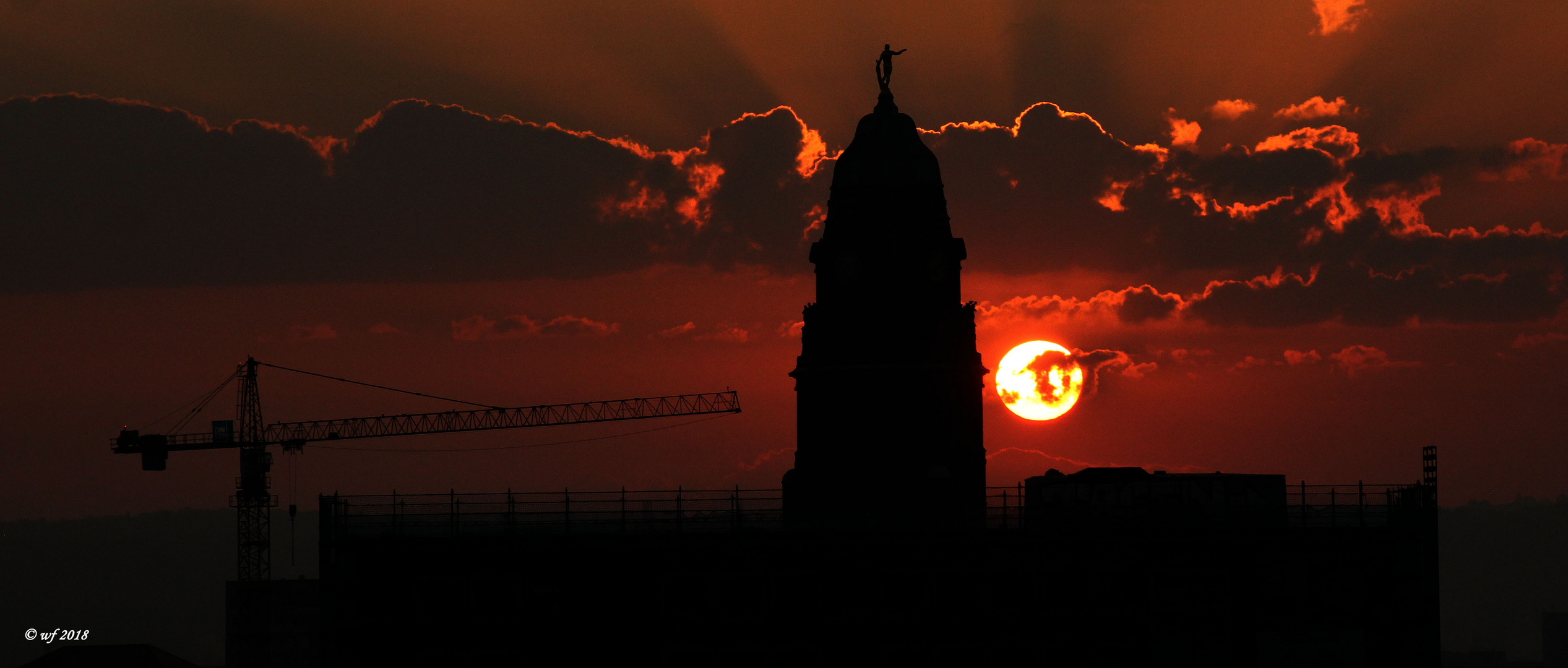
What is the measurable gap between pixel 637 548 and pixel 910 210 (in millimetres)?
22469

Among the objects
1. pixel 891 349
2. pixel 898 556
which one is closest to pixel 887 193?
pixel 891 349

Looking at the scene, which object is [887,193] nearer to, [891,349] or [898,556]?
[891,349]

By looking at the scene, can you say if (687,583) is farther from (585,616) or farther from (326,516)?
(326,516)

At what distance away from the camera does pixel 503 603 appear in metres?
86.1

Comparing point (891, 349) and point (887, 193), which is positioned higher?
point (887, 193)

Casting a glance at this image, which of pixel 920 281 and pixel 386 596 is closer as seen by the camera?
pixel 386 596

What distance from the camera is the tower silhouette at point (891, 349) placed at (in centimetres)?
9344

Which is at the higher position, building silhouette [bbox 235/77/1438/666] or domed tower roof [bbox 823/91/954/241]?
domed tower roof [bbox 823/91/954/241]

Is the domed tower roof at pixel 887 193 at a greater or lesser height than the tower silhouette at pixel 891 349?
greater

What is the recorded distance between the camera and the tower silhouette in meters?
93.4

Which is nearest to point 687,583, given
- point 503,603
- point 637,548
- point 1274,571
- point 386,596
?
point 637,548

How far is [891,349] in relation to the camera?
93.6 meters

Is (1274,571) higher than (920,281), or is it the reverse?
(920,281)

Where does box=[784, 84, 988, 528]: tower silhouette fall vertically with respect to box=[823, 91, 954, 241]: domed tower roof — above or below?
below
